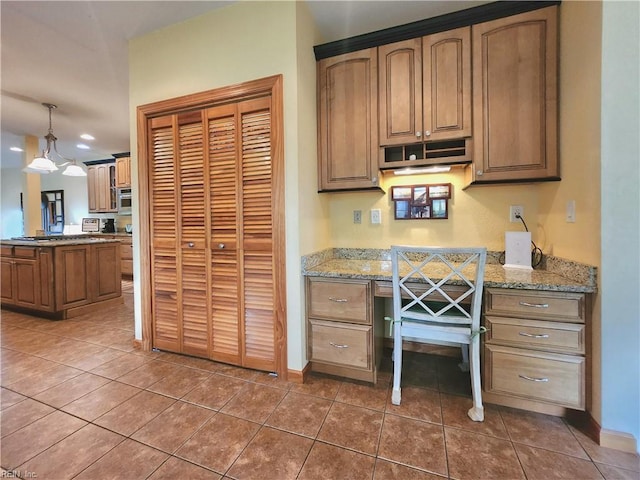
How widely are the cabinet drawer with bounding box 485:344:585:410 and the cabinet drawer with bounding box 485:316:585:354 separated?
41mm

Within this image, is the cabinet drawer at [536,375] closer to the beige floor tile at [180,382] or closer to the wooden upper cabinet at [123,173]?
the beige floor tile at [180,382]

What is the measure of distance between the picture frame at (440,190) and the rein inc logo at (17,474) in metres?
2.87

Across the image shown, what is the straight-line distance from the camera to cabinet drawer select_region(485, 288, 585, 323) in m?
1.48

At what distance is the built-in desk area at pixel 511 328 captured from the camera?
1.48 m

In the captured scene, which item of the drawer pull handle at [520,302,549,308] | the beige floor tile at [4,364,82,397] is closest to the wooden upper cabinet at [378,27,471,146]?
the drawer pull handle at [520,302,549,308]

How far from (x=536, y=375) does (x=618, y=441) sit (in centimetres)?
40

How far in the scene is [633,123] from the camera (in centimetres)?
133

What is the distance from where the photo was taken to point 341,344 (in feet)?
6.31

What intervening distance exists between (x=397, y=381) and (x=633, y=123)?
1835 mm

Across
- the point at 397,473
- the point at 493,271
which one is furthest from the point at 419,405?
the point at 493,271

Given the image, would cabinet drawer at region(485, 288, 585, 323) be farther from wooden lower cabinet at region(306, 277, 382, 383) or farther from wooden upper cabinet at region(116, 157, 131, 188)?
wooden upper cabinet at region(116, 157, 131, 188)

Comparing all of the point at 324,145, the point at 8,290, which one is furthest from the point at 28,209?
the point at 324,145

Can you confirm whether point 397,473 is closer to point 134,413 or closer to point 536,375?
point 536,375

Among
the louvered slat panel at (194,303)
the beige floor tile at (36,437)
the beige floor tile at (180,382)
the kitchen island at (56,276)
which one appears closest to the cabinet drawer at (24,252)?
the kitchen island at (56,276)
